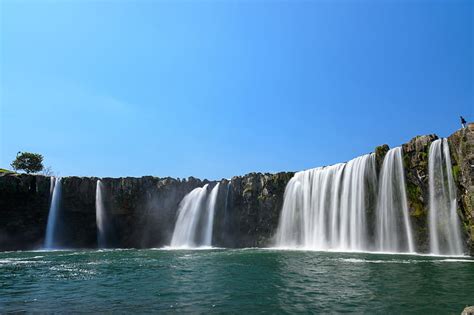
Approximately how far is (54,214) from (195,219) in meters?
22.2

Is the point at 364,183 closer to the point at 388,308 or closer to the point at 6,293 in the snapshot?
the point at 388,308

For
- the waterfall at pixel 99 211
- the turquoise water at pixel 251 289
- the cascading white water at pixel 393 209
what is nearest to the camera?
the turquoise water at pixel 251 289

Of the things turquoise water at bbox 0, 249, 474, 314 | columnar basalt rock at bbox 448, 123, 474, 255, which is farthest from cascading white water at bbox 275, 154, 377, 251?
turquoise water at bbox 0, 249, 474, 314

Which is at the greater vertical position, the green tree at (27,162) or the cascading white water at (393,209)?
the green tree at (27,162)

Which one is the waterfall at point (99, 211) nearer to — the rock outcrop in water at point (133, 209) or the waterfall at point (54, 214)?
the rock outcrop in water at point (133, 209)

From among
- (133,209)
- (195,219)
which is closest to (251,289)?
(195,219)

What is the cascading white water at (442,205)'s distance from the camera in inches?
1223

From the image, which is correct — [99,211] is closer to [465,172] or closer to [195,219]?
[195,219]

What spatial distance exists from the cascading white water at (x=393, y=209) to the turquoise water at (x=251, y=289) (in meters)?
12.5

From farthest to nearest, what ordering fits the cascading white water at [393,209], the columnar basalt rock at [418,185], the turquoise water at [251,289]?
the cascading white water at [393,209] < the columnar basalt rock at [418,185] < the turquoise water at [251,289]

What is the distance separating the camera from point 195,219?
195ft

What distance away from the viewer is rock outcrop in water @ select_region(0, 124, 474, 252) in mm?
55406

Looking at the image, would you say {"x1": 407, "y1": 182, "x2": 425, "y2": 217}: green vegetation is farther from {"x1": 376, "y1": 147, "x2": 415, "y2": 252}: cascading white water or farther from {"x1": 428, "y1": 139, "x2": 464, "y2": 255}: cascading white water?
{"x1": 428, "y1": 139, "x2": 464, "y2": 255}: cascading white water

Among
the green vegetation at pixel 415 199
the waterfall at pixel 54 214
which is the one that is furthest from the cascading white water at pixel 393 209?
the waterfall at pixel 54 214
